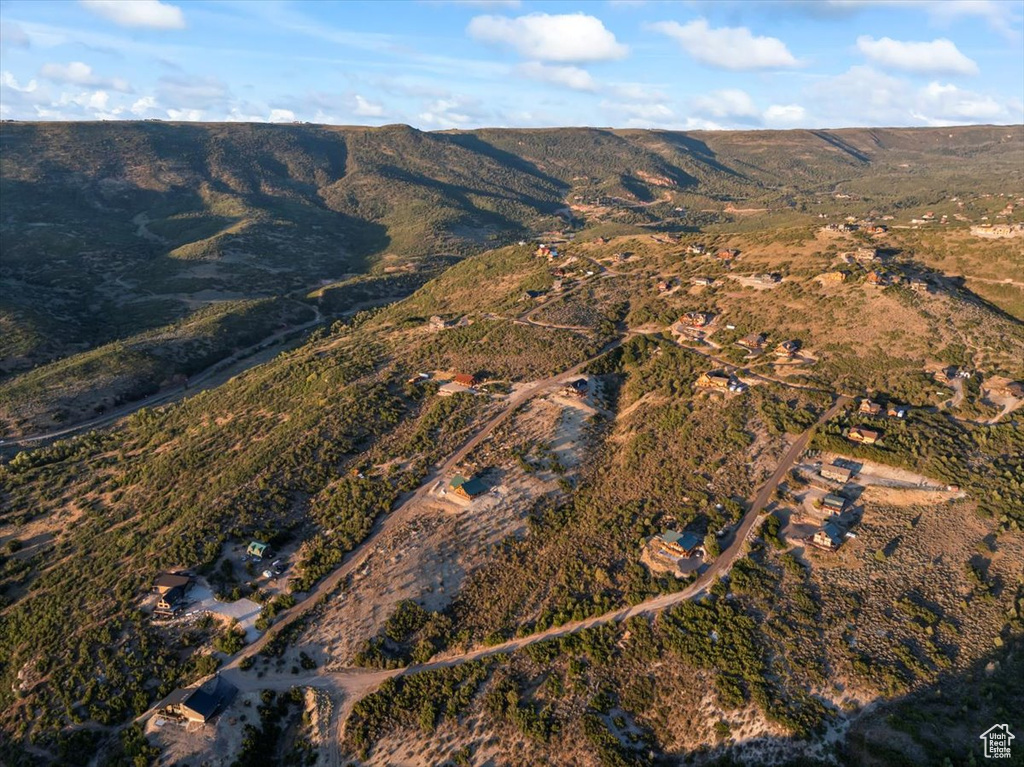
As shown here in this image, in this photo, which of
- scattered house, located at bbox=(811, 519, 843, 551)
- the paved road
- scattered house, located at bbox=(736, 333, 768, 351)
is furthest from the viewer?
scattered house, located at bbox=(736, 333, 768, 351)

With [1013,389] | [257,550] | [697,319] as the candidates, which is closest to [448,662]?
[257,550]

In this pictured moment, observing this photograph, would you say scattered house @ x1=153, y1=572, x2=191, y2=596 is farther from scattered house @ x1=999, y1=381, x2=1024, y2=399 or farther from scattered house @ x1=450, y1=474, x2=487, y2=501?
scattered house @ x1=999, y1=381, x2=1024, y2=399

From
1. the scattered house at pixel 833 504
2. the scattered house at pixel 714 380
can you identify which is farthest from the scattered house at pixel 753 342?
the scattered house at pixel 833 504

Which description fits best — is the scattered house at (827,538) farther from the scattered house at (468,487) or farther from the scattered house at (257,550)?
the scattered house at (257,550)

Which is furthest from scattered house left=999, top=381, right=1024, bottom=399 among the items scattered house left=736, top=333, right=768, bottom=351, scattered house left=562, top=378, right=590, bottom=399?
scattered house left=562, top=378, right=590, bottom=399

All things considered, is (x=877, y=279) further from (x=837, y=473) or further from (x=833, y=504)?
(x=833, y=504)

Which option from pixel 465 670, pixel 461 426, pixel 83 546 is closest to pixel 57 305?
pixel 83 546
